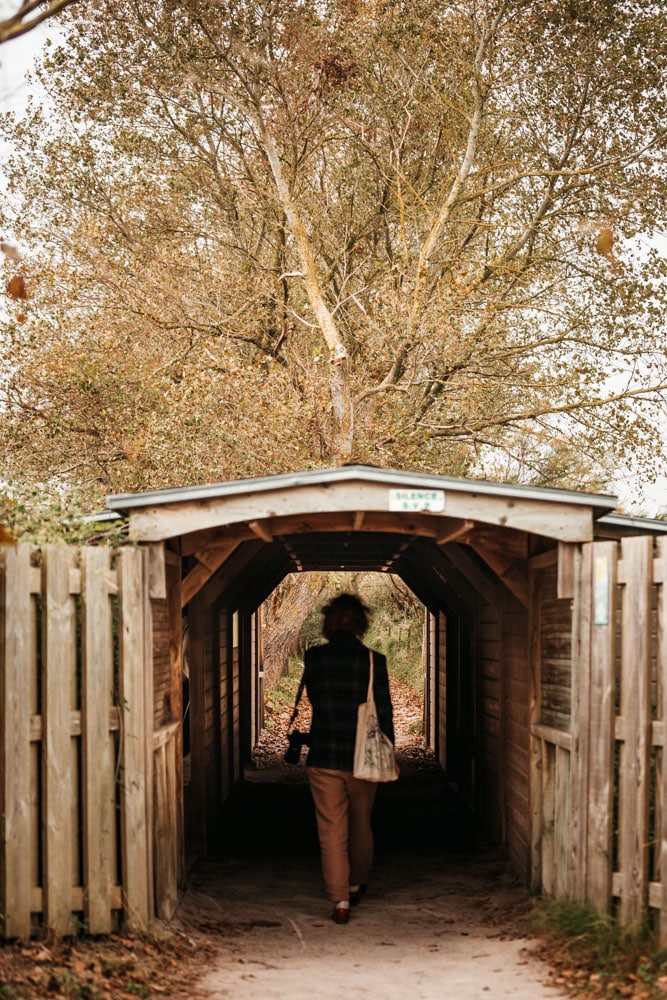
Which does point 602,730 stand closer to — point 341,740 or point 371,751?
point 371,751

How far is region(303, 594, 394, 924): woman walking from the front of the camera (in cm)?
807

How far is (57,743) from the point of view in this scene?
6250 mm

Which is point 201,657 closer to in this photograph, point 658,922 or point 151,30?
point 658,922

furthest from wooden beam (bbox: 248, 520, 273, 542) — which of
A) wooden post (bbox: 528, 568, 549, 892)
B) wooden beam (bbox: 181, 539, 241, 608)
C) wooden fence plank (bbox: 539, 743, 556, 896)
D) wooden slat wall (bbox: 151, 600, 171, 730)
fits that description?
wooden fence plank (bbox: 539, 743, 556, 896)

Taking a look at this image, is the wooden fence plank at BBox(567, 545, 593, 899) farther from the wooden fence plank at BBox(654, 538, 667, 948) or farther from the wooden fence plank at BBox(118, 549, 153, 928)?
the wooden fence plank at BBox(118, 549, 153, 928)

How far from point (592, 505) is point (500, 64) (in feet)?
39.4

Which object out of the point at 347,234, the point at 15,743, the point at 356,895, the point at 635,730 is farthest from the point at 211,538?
the point at 347,234

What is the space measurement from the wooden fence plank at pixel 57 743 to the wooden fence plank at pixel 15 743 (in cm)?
13

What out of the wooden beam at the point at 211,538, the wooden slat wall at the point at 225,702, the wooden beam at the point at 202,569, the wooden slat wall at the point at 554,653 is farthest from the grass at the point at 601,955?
the wooden slat wall at the point at 225,702

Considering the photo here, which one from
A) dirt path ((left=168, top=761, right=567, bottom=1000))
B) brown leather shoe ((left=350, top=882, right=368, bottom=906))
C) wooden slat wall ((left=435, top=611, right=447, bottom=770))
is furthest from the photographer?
wooden slat wall ((left=435, top=611, right=447, bottom=770))

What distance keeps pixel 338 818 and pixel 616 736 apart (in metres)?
2.48

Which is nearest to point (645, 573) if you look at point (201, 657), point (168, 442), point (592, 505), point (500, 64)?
point (592, 505)

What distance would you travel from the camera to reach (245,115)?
1806 cm

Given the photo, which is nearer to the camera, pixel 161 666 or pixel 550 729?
pixel 550 729
